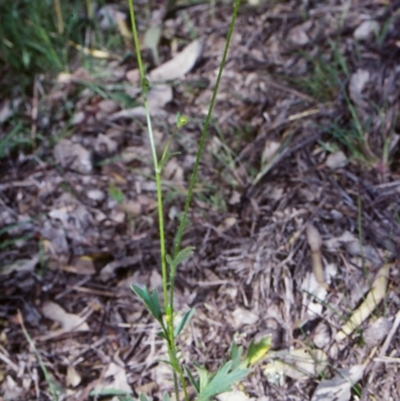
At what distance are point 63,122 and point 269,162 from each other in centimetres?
119

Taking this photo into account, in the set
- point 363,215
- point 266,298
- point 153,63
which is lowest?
point 266,298

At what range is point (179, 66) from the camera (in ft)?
10.7

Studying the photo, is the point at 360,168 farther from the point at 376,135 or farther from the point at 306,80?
the point at 306,80

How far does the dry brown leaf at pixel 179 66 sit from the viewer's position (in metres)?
3.25

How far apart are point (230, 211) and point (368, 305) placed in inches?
29.8

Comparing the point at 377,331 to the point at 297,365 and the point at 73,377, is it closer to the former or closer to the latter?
the point at 297,365

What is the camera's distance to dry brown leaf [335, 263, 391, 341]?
2.10m

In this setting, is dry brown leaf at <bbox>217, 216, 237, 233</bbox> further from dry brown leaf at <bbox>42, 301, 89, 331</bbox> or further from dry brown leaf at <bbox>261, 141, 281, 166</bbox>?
dry brown leaf at <bbox>42, 301, 89, 331</bbox>

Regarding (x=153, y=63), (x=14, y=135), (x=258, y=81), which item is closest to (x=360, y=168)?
(x=258, y=81)

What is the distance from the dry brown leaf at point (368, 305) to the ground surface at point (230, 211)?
1cm

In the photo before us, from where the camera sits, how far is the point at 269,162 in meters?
2.66

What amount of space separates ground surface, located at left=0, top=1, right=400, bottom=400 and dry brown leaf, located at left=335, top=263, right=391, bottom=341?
0.04 ft

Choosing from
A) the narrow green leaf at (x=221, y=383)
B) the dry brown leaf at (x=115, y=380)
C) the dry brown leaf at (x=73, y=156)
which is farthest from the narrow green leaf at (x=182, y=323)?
the dry brown leaf at (x=73, y=156)

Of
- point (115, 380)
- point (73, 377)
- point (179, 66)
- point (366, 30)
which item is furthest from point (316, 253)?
point (179, 66)
